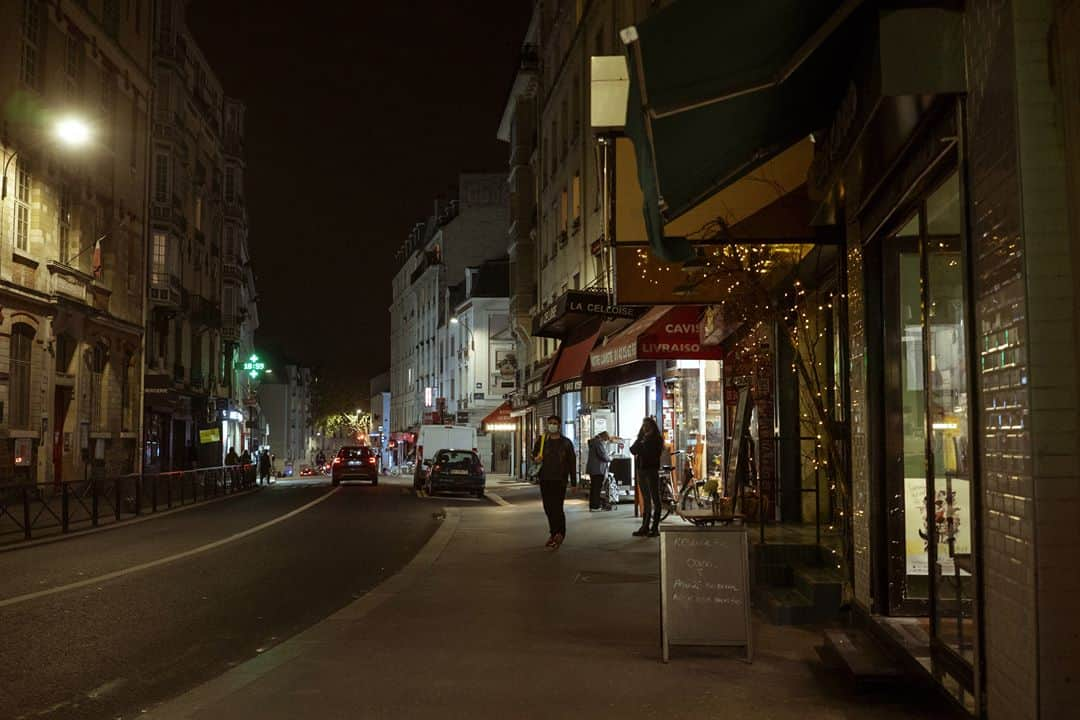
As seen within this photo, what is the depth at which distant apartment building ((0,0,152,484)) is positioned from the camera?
28156mm

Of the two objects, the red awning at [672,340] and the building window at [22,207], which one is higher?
the building window at [22,207]

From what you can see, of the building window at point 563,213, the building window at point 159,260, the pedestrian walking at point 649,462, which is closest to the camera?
the pedestrian walking at point 649,462

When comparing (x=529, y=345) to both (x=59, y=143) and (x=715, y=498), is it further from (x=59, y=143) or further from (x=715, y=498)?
(x=715, y=498)

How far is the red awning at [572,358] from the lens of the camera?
27016 millimetres

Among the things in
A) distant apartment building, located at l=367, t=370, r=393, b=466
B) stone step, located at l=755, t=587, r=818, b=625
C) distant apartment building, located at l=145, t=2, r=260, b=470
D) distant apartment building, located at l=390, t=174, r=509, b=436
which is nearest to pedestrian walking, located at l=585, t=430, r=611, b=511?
stone step, located at l=755, t=587, r=818, b=625

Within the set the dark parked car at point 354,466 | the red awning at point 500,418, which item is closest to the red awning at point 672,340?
the dark parked car at point 354,466

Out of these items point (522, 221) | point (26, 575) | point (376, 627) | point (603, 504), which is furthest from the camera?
point (522, 221)

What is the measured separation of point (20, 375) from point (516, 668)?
84.5ft

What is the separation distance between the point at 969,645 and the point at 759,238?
16.7 ft

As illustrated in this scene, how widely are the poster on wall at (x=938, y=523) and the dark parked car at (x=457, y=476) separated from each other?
2603cm

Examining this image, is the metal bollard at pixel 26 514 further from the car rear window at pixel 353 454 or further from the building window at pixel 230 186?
the building window at pixel 230 186

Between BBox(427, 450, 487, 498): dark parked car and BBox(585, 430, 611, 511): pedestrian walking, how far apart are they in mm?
9991

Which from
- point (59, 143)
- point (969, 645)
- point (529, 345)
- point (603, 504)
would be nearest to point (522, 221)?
point (529, 345)

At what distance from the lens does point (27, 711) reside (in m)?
6.46
